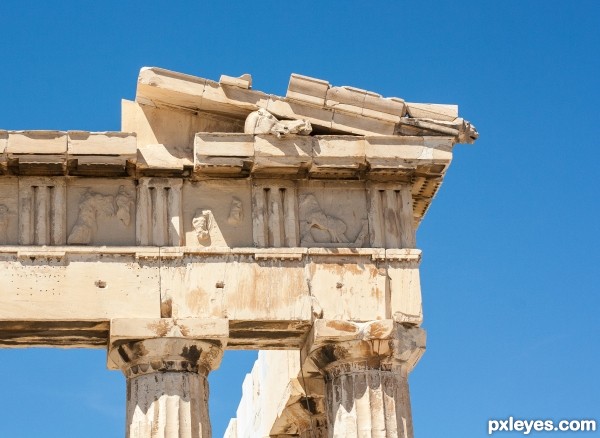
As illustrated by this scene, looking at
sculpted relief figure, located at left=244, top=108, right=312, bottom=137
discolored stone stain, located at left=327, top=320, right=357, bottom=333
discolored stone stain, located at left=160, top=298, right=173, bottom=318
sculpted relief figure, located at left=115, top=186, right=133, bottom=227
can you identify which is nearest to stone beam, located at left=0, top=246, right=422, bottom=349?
discolored stone stain, located at left=160, top=298, right=173, bottom=318

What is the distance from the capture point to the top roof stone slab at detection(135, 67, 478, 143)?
23.3 m

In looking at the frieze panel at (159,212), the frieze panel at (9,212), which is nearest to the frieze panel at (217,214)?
the frieze panel at (159,212)

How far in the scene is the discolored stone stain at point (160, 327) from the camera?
22.1 meters

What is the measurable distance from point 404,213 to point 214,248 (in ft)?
9.06

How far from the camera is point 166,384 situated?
2214 centimetres

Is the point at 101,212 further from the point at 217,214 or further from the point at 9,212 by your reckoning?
the point at 217,214

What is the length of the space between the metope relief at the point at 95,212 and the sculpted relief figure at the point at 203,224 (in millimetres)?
916

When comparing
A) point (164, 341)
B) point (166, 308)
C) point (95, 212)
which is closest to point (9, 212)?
point (95, 212)

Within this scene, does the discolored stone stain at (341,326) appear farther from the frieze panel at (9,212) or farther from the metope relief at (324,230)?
the frieze panel at (9,212)

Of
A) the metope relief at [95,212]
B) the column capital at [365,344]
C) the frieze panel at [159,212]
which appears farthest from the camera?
the frieze panel at [159,212]

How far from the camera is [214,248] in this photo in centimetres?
2275

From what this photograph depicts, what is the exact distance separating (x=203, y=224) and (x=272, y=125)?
5.50 ft

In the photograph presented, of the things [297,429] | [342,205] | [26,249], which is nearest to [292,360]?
[297,429]

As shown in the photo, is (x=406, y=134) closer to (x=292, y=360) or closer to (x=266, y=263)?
(x=266, y=263)
